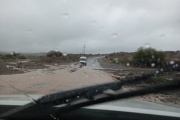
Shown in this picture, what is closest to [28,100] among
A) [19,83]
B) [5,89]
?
[5,89]

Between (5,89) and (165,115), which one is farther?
(5,89)

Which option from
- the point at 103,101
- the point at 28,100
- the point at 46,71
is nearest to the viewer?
the point at 103,101

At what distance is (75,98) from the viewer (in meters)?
3.10

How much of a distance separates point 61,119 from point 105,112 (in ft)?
1.28

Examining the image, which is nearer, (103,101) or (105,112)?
(103,101)

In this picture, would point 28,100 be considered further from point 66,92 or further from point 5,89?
point 5,89

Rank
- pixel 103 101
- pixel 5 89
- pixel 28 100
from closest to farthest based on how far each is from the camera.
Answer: pixel 103 101 → pixel 28 100 → pixel 5 89

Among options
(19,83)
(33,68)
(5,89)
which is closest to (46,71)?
(33,68)

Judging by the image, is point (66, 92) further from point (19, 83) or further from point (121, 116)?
point (19, 83)

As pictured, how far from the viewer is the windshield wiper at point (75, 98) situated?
298 centimetres

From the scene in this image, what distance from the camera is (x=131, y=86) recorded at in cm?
319

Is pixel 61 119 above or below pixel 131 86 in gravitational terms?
below

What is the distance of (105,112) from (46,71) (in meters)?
9.54

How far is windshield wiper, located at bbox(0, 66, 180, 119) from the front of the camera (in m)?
2.98
